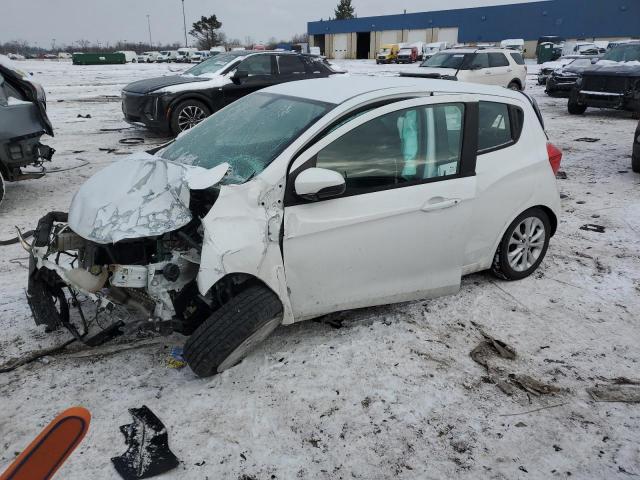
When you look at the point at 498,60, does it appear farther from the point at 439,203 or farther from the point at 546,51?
the point at 546,51

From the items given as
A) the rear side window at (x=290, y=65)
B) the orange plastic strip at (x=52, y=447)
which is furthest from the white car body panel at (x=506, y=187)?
the rear side window at (x=290, y=65)

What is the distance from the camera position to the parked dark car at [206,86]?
383 inches

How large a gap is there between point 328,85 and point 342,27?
223ft

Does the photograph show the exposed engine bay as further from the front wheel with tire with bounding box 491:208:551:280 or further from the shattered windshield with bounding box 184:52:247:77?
the shattered windshield with bounding box 184:52:247:77

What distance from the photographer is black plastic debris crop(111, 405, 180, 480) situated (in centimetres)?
237

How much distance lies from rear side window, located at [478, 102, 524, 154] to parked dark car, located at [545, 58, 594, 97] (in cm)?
1443

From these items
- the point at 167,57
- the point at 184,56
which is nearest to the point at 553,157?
the point at 184,56

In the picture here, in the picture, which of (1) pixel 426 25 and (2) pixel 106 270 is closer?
(2) pixel 106 270

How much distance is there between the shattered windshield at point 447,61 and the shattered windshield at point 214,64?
258 inches

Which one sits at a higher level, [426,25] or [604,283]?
[426,25]

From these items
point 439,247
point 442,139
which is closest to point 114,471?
point 439,247

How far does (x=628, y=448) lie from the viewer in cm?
254

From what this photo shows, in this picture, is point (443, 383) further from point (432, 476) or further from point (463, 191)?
point (463, 191)

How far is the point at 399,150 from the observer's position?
3311 mm
